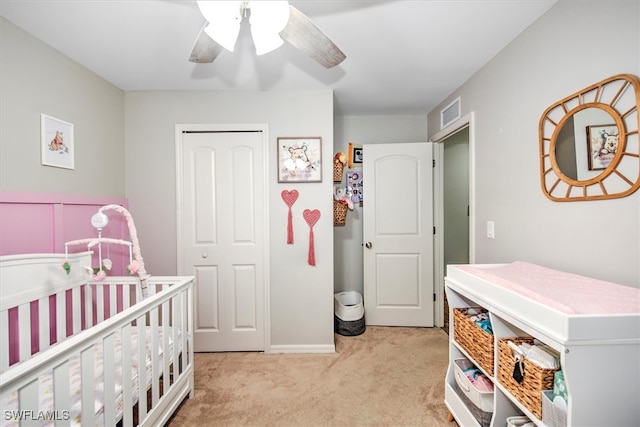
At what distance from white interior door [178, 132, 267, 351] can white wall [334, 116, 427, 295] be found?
101 cm

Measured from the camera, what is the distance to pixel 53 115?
167 cm

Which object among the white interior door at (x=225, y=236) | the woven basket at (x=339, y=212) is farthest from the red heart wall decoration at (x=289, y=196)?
the woven basket at (x=339, y=212)

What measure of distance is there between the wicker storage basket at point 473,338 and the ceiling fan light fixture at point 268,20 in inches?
62.9

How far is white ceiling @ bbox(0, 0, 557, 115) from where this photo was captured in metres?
1.35

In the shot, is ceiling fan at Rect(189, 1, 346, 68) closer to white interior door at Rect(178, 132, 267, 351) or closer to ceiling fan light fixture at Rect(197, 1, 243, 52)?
ceiling fan light fixture at Rect(197, 1, 243, 52)

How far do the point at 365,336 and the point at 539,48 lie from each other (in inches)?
98.5

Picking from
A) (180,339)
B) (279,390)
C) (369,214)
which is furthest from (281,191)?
(279,390)

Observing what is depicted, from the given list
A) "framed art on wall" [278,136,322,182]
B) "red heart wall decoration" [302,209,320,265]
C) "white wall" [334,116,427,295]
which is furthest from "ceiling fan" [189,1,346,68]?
"white wall" [334,116,427,295]

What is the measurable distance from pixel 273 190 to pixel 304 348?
55.4 inches

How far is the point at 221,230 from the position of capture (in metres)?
2.31

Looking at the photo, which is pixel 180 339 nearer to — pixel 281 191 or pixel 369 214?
pixel 281 191

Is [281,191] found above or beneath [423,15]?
beneath

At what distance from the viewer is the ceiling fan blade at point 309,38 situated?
1009 millimetres

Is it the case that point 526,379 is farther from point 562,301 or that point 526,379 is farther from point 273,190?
point 273,190
